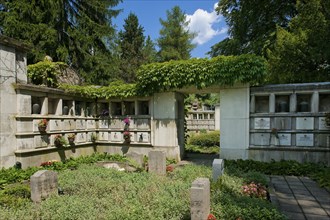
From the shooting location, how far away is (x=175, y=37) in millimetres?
29766

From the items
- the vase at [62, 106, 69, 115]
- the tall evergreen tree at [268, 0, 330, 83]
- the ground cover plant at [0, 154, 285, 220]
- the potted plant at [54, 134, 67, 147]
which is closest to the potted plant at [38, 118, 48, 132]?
the potted plant at [54, 134, 67, 147]

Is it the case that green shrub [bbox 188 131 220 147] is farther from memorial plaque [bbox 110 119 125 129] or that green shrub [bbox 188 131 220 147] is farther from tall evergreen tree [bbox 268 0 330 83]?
memorial plaque [bbox 110 119 125 129]

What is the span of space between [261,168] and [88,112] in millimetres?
7174

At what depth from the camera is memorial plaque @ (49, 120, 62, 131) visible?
312 inches

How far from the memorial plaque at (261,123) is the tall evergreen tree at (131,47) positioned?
61.7 ft

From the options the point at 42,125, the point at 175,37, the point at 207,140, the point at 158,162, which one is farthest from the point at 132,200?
the point at 175,37

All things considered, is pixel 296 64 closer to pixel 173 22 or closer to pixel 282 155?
pixel 282 155

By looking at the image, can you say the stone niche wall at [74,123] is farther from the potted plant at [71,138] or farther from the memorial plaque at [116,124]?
the potted plant at [71,138]

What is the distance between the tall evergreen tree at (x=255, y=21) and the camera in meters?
14.0

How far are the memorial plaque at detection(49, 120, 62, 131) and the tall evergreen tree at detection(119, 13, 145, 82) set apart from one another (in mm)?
17176

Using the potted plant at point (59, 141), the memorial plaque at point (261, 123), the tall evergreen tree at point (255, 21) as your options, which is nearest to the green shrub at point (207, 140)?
the tall evergreen tree at point (255, 21)

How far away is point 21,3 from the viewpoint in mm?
12453

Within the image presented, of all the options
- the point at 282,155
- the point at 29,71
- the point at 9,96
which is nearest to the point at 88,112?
the point at 29,71

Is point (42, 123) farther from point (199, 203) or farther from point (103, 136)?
point (199, 203)
